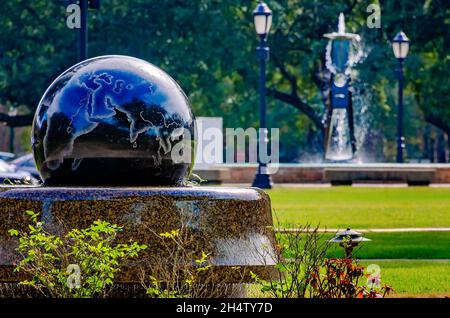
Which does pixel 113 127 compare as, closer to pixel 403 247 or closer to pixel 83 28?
pixel 403 247

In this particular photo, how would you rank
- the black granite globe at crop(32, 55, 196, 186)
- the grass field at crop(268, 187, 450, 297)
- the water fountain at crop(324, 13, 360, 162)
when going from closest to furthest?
the black granite globe at crop(32, 55, 196, 186), the grass field at crop(268, 187, 450, 297), the water fountain at crop(324, 13, 360, 162)

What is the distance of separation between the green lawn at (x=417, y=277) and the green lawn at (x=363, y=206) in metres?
4.80

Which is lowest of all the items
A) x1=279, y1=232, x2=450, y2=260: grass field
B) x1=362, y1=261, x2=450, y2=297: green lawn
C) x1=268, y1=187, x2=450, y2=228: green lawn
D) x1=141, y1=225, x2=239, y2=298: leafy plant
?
x1=268, y1=187, x2=450, y2=228: green lawn

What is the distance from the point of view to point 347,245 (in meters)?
12.8

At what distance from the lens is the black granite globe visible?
511 inches

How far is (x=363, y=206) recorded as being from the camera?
30.2 meters

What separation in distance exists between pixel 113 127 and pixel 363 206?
1780 centimetres

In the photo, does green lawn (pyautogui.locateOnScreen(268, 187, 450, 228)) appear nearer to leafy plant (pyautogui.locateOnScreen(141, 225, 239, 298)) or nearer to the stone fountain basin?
the stone fountain basin

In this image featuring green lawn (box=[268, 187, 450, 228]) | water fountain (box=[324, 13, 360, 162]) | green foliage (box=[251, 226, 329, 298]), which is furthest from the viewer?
water fountain (box=[324, 13, 360, 162])

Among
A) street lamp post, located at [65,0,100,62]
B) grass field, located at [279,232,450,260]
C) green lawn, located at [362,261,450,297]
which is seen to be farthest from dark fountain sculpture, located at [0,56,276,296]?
street lamp post, located at [65,0,100,62]

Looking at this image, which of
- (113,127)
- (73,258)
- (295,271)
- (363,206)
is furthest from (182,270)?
(363,206)

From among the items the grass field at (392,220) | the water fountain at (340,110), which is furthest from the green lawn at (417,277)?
the water fountain at (340,110)
